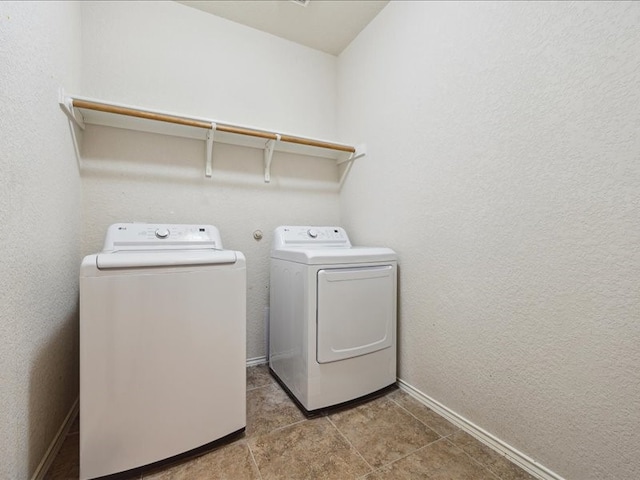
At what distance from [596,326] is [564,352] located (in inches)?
5.6

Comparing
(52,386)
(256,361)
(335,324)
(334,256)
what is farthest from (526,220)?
(52,386)

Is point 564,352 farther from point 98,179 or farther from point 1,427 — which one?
point 98,179

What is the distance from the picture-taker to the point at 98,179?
5.18 feet

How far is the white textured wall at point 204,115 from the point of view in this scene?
5.24 feet

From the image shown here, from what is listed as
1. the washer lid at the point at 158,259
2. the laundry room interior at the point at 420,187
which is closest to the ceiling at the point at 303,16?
the laundry room interior at the point at 420,187

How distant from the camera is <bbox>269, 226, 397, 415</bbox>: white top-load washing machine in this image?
1.36 m

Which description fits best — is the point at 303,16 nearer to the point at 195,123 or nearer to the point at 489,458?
the point at 195,123

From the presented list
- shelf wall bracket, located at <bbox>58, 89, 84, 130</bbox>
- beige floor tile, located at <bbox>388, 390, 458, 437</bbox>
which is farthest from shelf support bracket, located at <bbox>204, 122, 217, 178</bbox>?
beige floor tile, located at <bbox>388, 390, 458, 437</bbox>

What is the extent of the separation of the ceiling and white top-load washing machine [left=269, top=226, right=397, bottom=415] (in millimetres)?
1637

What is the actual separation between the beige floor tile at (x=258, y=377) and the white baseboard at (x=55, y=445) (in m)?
0.84

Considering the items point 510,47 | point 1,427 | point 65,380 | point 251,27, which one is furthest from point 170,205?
point 510,47

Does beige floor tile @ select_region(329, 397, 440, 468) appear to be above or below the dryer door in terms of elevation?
below

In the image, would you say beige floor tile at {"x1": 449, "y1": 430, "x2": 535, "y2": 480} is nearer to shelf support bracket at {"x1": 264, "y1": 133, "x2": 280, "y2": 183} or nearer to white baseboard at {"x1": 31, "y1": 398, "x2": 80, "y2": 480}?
white baseboard at {"x1": 31, "y1": 398, "x2": 80, "y2": 480}

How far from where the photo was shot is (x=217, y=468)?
3.49 ft
